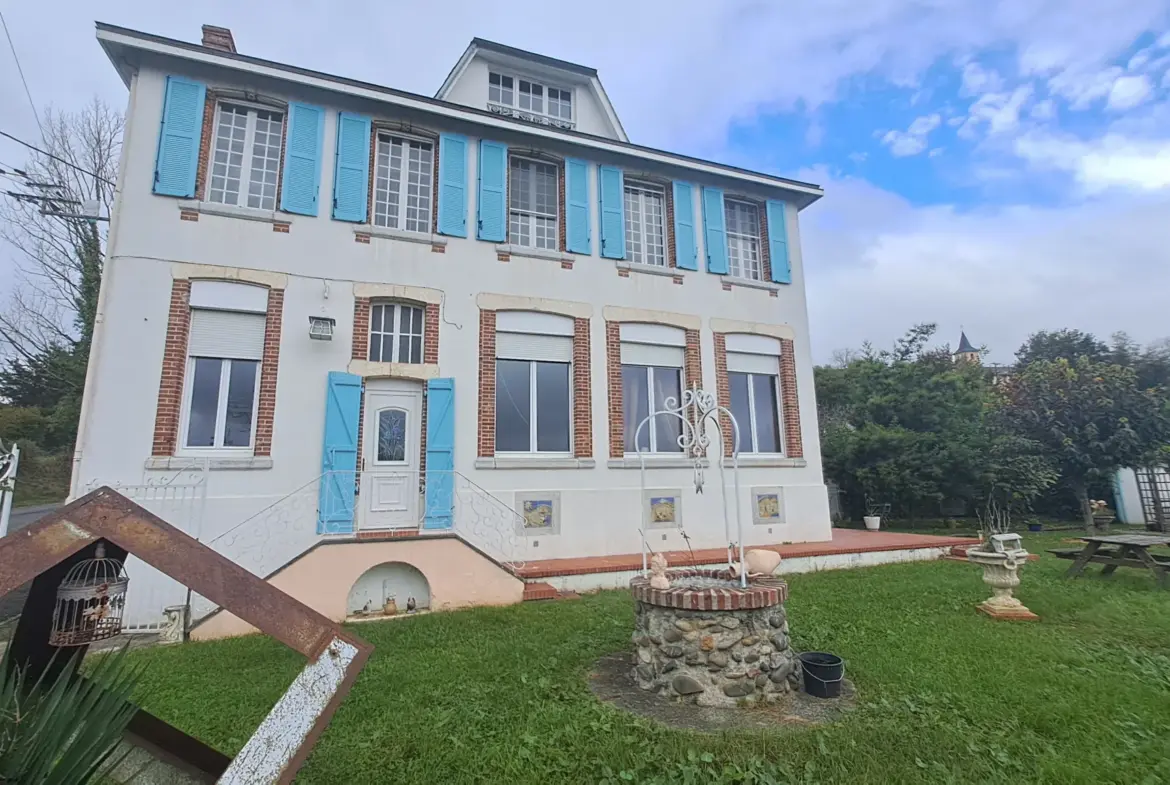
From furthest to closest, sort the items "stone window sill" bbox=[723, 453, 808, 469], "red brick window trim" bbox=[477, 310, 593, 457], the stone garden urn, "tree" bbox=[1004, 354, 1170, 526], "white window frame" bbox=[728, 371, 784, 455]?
1. "tree" bbox=[1004, 354, 1170, 526]
2. "white window frame" bbox=[728, 371, 784, 455]
3. "stone window sill" bbox=[723, 453, 808, 469]
4. "red brick window trim" bbox=[477, 310, 593, 457]
5. the stone garden urn

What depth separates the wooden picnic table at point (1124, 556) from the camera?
7148mm

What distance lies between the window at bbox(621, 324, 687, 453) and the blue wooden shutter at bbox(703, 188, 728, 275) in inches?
64.6

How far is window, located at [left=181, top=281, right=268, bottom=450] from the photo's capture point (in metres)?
7.68

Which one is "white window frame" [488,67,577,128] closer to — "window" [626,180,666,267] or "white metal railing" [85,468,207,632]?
"window" [626,180,666,267]

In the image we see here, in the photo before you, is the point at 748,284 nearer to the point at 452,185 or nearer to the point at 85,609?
the point at 452,185

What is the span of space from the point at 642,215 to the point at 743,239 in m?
2.37

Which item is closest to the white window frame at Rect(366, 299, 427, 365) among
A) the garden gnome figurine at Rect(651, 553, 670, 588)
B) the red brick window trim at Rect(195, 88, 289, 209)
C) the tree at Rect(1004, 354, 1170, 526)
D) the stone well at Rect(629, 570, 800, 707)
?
the red brick window trim at Rect(195, 88, 289, 209)

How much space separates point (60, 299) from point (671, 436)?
19176mm

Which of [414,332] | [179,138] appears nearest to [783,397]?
[414,332]

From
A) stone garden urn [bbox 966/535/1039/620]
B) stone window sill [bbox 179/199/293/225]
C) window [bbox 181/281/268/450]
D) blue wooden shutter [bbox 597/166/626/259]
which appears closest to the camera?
stone garden urn [bbox 966/535/1039/620]

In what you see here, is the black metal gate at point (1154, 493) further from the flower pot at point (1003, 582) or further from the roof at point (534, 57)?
the roof at point (534, 57)

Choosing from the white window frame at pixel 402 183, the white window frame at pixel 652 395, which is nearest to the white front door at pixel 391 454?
the white window frame at pixel 402 183

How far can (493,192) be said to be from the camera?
945 centimetres

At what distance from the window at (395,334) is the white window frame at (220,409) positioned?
63.1 inches
